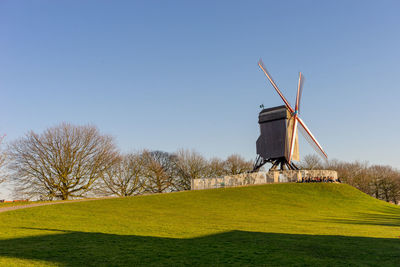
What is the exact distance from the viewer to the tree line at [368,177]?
271ft

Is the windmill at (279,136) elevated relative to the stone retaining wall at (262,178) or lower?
elevated

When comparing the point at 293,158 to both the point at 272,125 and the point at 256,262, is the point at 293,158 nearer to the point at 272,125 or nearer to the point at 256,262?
the point at 272,125

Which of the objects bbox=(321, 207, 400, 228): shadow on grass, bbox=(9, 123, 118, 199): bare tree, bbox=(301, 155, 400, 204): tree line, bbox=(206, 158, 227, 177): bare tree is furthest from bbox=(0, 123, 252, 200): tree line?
bbox=(301, 155, 400, 204): tree line

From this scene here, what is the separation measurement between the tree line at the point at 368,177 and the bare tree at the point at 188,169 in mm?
31625

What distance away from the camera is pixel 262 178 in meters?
50.6

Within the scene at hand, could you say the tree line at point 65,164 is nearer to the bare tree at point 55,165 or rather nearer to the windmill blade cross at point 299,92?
the bare tree at point 55,165

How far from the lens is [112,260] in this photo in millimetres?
9594

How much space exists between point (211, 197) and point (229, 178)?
1151cm

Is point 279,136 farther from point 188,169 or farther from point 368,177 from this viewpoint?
point 368,177

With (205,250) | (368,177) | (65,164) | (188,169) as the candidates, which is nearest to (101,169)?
(65,164)

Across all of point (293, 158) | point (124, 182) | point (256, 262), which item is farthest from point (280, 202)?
point (124, 182)

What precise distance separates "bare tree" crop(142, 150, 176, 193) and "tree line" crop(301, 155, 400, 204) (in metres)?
38.0

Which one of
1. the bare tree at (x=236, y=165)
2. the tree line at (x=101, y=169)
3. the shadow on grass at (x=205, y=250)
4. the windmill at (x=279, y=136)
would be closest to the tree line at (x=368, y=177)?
the tree line at (x=101, y=169)

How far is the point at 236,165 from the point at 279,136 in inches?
1114
